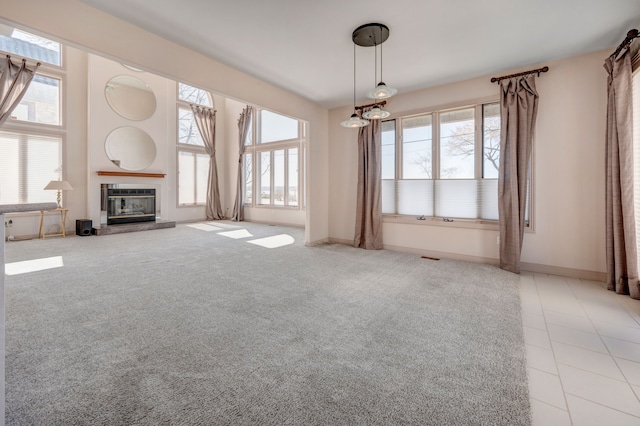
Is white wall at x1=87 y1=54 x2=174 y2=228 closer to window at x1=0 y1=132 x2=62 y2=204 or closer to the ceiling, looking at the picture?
window at x1=0 y1=132 x2=62 y2=204

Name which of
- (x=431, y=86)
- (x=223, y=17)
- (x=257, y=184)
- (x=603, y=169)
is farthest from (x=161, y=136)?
(x=603, y=169)

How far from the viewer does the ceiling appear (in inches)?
98.9

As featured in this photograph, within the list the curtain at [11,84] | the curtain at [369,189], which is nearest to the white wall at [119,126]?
the curtain at [11,84]

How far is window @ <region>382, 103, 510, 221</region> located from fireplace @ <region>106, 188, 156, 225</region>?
630 cm

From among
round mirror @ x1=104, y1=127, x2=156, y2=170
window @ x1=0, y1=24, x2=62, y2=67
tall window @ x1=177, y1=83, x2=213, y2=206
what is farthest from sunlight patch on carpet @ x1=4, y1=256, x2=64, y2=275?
tall window @ x1=177, y1=83, x2=213, y2=206

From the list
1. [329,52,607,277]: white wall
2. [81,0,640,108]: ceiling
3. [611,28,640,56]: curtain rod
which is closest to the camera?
[81,0,640,108]: ceiling

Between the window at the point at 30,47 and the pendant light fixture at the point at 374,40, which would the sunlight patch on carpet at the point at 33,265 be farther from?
the pendant light fixture at the point at 374,40

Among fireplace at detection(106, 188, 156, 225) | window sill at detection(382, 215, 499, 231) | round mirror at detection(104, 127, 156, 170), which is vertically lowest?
window sill at detection(382, 215, 499, 231)

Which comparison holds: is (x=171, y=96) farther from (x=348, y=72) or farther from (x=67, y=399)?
(x=67, y=399)

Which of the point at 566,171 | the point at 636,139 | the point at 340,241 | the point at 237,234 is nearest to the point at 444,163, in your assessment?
the point at 566,171

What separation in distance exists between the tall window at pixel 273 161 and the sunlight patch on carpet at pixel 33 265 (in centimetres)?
Result: 513

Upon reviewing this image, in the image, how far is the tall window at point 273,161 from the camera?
7895mm

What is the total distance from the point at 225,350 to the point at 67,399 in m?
0.79

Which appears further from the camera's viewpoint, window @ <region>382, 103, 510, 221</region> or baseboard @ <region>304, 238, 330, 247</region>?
baseboard @ <region>304, 238, 330, 247</region>
